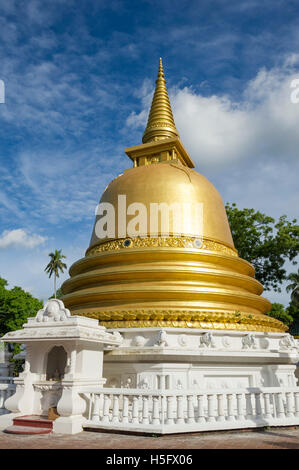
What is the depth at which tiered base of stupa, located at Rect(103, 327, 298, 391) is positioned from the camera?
11086 millimetres

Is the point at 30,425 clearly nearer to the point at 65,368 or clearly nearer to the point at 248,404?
the point at 65,368

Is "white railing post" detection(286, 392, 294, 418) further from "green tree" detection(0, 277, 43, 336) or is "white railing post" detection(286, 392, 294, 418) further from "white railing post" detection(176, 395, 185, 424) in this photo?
"green tree" detection(0, 277, 43, 336)

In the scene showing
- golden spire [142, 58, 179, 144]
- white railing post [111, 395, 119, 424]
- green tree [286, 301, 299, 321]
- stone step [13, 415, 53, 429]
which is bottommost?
stone step [13, 415, 53, 429]

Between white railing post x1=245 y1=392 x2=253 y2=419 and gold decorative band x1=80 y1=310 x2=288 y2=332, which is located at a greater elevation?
gold decorative band x1=80 y1=310 x2=288 y2=332

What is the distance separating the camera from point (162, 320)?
12.7 meters

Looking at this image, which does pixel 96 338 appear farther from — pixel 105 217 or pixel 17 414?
pixel 105 217

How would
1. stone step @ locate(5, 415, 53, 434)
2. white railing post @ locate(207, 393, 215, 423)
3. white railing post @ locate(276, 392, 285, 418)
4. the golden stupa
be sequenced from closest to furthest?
1. stone step @ locate(5, 415, 53, 434)
2. white railing post @ locate(207, 393, 215, 423)
3. white railing post @ locate(276, 392, 285, 418)
4. the golden stupa

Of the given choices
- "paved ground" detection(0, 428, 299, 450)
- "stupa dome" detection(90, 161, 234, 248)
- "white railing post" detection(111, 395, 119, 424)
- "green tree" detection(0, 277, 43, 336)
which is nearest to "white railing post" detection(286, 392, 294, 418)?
"paved ground" detection(0, 428, 299, 450)

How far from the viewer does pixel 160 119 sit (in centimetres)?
2311

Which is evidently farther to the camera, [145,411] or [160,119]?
[160,119]

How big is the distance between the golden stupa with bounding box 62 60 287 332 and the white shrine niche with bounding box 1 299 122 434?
2.82 metres

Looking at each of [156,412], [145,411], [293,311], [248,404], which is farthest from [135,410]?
[293,311]

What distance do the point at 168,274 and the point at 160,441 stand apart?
730cm

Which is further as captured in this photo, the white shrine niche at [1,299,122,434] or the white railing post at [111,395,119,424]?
the white shrine niche at [1,299,122,434]
